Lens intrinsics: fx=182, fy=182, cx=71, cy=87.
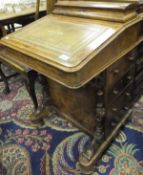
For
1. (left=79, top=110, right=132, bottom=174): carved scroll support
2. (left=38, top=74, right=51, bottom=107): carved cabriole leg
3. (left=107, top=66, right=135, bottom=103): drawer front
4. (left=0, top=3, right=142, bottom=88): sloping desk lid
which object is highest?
(left=0, top=3, right=142, bottom=88): sloping desk lid

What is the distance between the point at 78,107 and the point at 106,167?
504 millimetres

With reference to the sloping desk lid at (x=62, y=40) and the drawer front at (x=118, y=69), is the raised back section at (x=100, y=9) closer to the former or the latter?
the sloping desk lid at (x=62, y=40)

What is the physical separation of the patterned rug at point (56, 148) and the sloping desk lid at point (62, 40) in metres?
0.92

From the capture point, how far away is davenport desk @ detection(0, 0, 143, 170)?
2.79 feet

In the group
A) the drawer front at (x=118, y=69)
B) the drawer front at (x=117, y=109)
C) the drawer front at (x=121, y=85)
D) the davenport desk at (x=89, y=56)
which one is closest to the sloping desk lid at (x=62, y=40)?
the davenport desk at (x=89, y=56)

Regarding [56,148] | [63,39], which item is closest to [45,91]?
[56,148]

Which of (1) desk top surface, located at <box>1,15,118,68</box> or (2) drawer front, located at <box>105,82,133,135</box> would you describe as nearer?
(1) desk top surface, located at <box>1,15,118,68</box>

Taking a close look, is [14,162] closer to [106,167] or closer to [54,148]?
[54,148]

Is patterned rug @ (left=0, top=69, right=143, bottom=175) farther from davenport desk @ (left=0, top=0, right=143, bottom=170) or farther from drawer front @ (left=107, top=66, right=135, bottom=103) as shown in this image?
drawer front @ (left=107, top=66, right=135, bottom=103)

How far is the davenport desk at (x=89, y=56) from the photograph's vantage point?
2.79 ft

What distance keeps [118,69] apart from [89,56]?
1.66 ft

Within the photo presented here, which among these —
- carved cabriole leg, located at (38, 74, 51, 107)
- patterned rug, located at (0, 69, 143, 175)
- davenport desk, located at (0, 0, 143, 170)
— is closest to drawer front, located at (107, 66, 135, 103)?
davenport desk, located at (0, 0, 143, 170)

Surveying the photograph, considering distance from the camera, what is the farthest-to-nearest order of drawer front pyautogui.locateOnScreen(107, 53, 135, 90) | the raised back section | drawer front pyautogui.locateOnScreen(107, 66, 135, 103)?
1. drawer front pyautogui.locateOnScreen(107, 66, 135, 103)
2. drawer front pyautogui.locateOnScreen(107, 53, 135, 90)
3. the raised back section

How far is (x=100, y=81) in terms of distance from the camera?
3.59 ft
